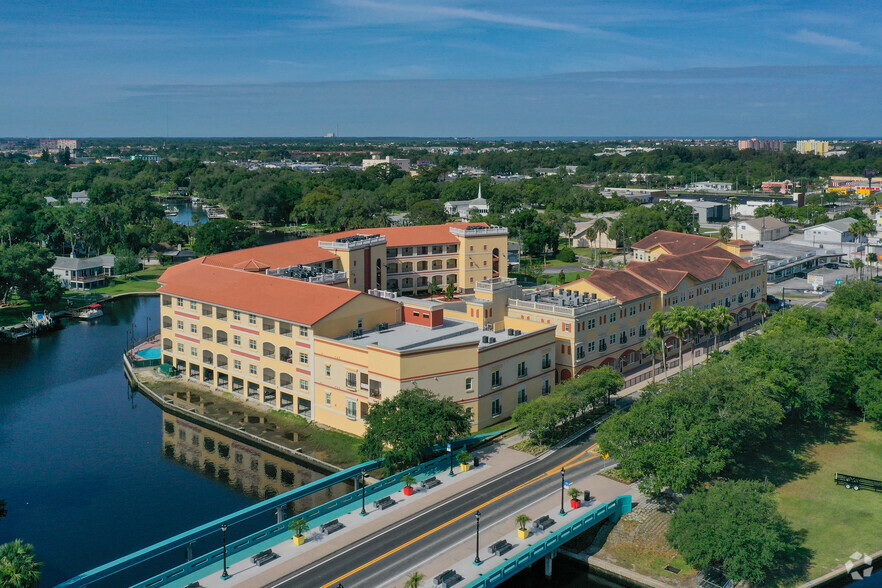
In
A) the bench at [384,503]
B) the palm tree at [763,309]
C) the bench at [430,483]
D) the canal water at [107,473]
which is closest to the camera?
the bench at [384,503]

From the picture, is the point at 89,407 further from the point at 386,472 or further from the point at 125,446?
the point at 386,472

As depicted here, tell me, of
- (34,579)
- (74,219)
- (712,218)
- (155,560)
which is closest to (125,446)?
(155,560)

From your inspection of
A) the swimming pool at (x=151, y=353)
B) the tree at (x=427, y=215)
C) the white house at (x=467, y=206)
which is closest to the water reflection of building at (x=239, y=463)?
the swimming pool at (x=151, y=353)

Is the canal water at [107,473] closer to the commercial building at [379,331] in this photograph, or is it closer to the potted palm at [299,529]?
the potted palm at [299,529]

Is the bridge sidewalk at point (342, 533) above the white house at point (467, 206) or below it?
below

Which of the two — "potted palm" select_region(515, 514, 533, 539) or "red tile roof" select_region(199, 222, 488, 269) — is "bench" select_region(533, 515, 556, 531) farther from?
"red tile roof" select_region(199, 222, 488, 269)

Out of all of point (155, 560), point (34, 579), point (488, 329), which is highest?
point (488, 329)
